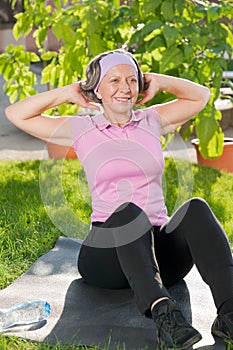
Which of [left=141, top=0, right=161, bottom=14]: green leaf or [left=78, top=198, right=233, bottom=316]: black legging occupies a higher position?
[left=141, top=0, right=161, bottom=14]: green leaf

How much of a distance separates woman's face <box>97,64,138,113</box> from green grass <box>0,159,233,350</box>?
44 cm

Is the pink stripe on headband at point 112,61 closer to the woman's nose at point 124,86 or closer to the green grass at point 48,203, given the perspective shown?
the woman's nose at point 124,86

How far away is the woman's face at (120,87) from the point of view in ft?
7.53

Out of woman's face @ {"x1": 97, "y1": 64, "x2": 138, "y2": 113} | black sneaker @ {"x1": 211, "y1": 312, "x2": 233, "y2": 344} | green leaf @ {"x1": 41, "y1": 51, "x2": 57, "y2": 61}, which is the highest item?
woman's face @ {"x1": 97, "y1": 64, "x2": 138, "y2": 113}

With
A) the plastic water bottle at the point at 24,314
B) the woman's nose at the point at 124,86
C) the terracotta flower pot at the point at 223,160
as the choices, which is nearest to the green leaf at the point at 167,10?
the terracotta flower pot at the point at 223,160

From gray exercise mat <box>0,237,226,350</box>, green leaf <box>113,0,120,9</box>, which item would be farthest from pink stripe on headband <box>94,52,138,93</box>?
green leaf <box>113,0,120,9</box>

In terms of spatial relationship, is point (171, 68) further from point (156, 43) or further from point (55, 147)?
point (55, 147)

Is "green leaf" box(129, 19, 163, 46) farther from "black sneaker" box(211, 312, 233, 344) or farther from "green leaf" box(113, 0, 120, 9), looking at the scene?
"black sneaker" box(211, 312, 233, 344)

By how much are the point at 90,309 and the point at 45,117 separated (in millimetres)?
692

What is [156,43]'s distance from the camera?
3.75 meters

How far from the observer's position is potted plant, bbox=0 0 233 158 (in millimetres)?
3746

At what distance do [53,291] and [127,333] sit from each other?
18.0 inches

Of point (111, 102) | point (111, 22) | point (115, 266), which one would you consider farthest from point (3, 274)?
point (111, 22)

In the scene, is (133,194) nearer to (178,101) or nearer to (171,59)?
(178,101)
